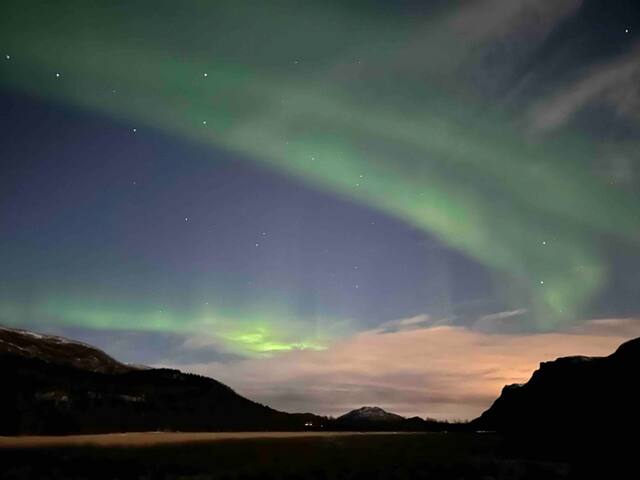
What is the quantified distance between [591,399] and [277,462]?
78.7 meters

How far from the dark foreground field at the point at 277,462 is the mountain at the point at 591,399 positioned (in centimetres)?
2690

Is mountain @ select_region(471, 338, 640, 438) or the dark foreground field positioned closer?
the dark foreground field

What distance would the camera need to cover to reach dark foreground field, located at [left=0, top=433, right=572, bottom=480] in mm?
47812

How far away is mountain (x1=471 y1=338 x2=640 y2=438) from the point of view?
283ft

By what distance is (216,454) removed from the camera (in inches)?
2207

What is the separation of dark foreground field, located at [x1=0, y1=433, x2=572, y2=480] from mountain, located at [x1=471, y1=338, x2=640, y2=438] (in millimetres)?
26903

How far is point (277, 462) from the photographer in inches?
2037

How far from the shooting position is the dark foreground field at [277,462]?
47812mm

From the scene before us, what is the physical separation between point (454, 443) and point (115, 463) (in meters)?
35.2

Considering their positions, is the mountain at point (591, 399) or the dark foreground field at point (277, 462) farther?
the mountain at point (591, 399)

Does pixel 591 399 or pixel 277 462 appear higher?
pixel 591 399

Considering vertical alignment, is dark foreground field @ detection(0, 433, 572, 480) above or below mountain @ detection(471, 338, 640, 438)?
below

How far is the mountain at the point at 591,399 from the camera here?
8638 centimetres

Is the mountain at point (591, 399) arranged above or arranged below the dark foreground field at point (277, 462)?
above
